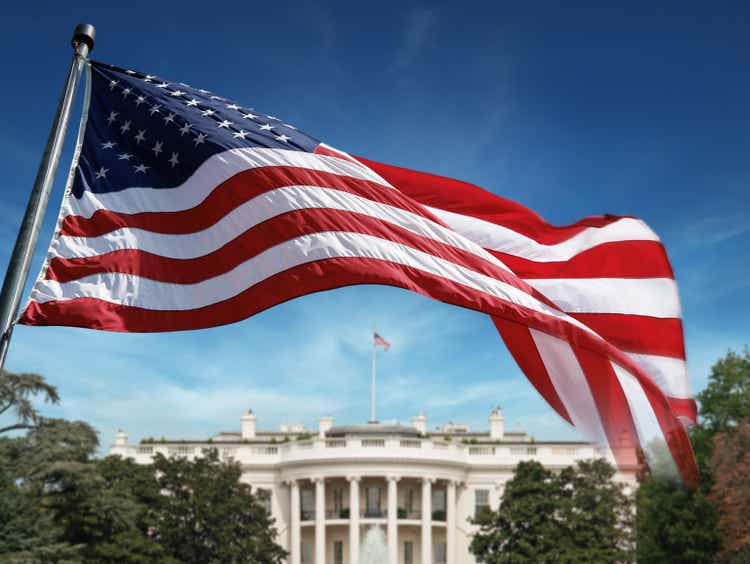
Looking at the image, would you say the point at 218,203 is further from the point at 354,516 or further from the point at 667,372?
the point at 354,516

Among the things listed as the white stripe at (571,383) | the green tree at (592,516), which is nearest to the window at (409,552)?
the green tree at (592,516)

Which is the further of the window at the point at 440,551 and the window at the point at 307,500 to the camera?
the window at the point at 307,500

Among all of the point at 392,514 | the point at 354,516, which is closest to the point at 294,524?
the point at 354,516

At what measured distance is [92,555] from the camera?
136 feet

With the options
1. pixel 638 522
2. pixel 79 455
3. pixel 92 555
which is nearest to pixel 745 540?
pixel 638 522

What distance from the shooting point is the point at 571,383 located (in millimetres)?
8094

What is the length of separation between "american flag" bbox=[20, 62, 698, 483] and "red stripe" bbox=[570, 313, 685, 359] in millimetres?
359

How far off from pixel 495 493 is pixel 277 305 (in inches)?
2337

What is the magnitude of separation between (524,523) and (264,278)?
134 ft

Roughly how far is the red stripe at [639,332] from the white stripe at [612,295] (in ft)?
0.17

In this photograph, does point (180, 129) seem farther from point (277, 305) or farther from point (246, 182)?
point (277, 305)

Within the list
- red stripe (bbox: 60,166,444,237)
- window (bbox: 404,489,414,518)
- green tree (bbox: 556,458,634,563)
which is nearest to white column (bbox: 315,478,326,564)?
window (bbox: 404,489,414,518)

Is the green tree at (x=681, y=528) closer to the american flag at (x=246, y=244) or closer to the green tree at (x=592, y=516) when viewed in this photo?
the green tree at (x=592, y=516)

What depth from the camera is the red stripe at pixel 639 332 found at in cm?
841
